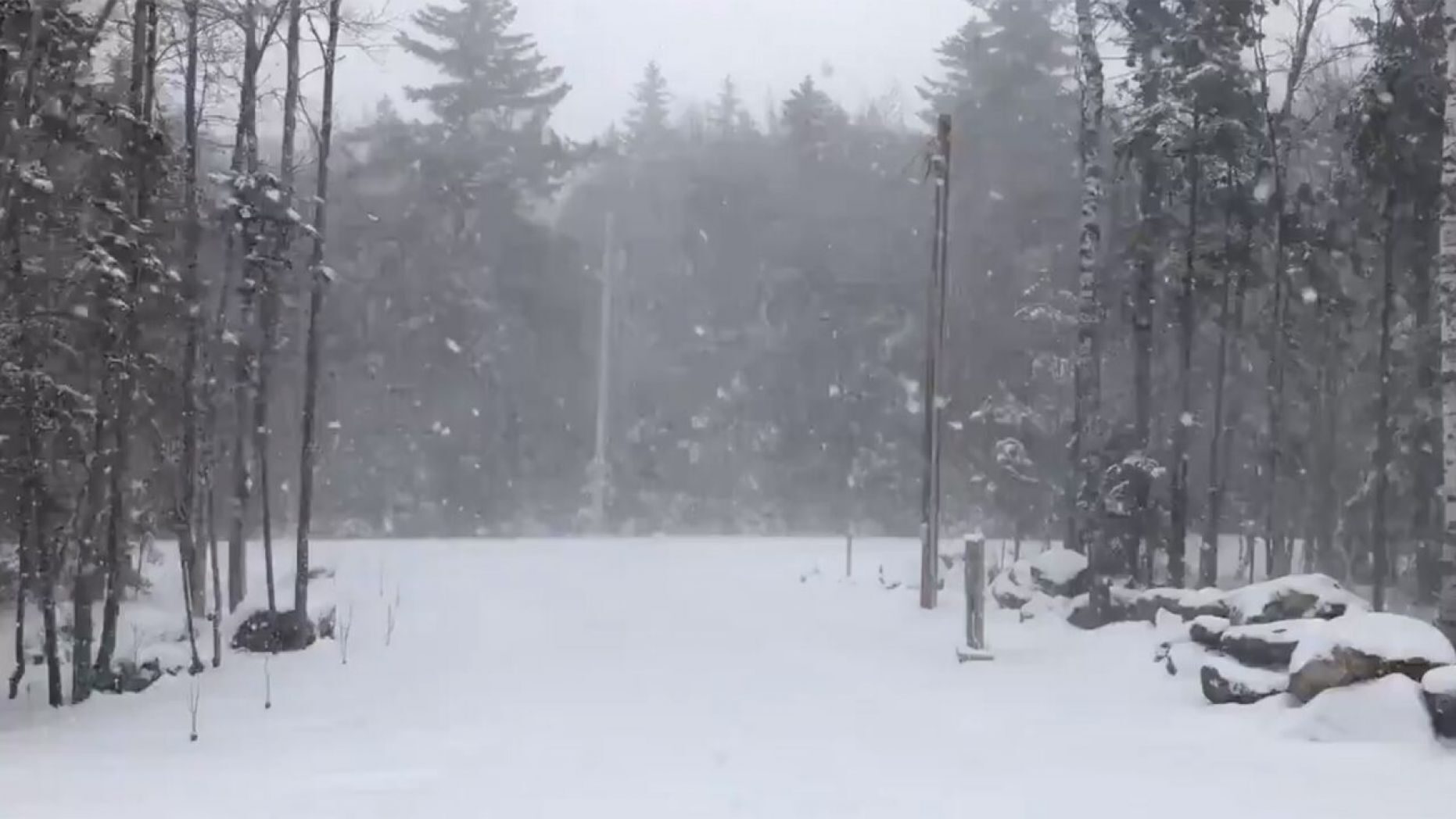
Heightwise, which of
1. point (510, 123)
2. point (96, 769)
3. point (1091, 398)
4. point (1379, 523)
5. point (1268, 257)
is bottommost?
point (96, 769)

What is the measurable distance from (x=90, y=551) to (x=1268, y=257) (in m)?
29.0

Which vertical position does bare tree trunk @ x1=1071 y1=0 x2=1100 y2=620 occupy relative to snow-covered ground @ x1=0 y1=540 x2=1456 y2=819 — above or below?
above

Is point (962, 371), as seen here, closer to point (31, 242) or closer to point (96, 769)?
point (31, 242)

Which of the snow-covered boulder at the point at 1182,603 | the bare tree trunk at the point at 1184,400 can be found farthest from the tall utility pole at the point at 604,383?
the snow-covered boulder at the point at 1182,603

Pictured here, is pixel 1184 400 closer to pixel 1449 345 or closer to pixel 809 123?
pixel 1449 345

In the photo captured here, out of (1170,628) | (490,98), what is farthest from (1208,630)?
(490,98)

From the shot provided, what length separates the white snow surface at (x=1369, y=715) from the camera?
858cm

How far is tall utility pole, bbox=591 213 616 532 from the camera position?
5722 centimetres

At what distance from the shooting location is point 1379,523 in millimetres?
21703

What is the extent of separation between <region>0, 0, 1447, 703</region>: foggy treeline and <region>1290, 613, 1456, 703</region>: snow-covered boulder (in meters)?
10.8

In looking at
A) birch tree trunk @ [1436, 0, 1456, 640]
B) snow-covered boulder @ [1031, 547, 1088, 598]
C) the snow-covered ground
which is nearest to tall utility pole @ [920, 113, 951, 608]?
the snow-covered ground

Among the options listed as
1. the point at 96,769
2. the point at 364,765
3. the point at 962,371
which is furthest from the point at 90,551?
the point at 962,371

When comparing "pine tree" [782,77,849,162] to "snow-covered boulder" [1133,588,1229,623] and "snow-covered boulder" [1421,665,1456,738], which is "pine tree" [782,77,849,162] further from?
"snow-covered boulder" [1421,665,1456,738]

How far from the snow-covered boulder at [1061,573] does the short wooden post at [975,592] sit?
5.40 meters
